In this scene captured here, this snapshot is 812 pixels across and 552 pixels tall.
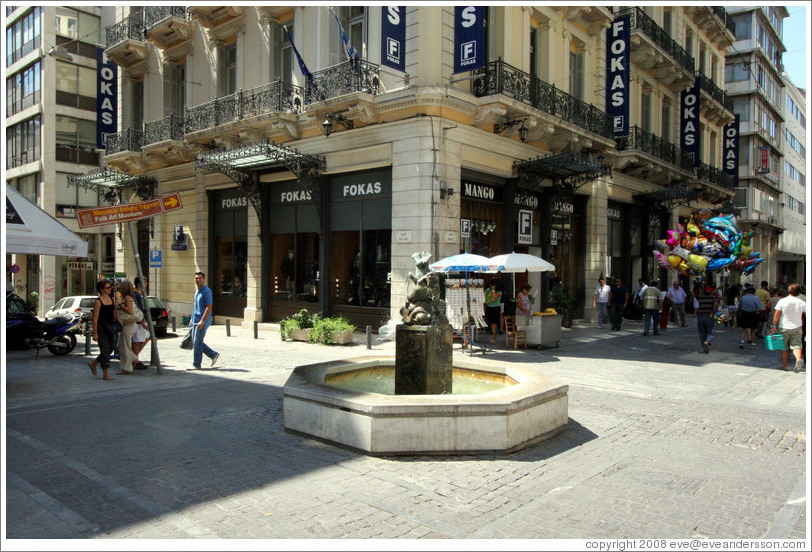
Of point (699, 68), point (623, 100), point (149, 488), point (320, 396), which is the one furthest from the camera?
point (699, 68)

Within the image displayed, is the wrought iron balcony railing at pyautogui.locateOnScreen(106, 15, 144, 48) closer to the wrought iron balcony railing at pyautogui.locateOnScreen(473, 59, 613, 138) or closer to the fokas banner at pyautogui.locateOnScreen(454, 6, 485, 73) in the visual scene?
the fokas banner at pyautogui.locateOnScreen(454, 6, 485, 73)

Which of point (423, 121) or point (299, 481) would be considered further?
point (423, 121)

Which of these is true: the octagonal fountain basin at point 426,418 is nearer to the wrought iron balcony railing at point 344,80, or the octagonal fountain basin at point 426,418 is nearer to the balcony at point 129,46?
the wrought iron balcony railing at point 344,80

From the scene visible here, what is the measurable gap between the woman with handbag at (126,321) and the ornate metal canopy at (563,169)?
38.9 ft

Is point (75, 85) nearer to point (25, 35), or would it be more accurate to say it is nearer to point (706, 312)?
point (25, 35)

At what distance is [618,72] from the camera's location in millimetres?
22125

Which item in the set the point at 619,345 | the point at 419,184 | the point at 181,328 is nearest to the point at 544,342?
the point at 619,345

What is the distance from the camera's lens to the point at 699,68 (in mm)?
31891

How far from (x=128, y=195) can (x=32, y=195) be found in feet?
33.8

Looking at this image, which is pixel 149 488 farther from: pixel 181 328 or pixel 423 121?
pixel 181 328

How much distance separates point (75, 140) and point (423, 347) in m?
33.9

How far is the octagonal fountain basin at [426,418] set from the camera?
19.8 ft

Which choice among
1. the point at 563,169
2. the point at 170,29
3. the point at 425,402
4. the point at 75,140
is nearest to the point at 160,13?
the point at 170,29

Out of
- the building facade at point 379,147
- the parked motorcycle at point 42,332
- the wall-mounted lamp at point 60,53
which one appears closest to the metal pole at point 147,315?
the parked motorcycle at point 42,332
